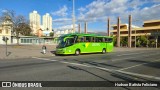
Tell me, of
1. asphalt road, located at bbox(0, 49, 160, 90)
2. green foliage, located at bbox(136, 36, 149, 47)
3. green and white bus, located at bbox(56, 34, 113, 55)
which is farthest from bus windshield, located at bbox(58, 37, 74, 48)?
green foliage, located at bbox(136, 36, 149, 47)

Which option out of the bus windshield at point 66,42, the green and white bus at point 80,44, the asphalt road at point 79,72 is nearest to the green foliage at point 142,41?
the green and white bus at point 80,44

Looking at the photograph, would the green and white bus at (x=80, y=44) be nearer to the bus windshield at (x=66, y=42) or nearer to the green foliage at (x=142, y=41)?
the bus windshield at (x=66, y=42)

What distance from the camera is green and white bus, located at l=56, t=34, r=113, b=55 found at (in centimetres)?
2805

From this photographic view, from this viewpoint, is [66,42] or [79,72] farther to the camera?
[66,42]

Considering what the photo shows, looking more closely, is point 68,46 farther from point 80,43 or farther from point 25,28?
point 25,28

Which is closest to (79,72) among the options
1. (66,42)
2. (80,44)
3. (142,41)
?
(66,42)

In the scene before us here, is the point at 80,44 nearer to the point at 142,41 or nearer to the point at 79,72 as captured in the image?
the point at 79,72

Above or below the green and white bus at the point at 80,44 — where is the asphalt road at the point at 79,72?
below

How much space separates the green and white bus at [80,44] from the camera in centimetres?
2805

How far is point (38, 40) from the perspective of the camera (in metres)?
93.8

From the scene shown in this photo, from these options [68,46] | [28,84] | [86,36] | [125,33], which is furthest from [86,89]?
[125,33]

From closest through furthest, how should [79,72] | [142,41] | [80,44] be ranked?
[79,72] < [80,44] < [142,41]

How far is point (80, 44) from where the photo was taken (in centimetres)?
2948

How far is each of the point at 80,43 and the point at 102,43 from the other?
5.71 metres
